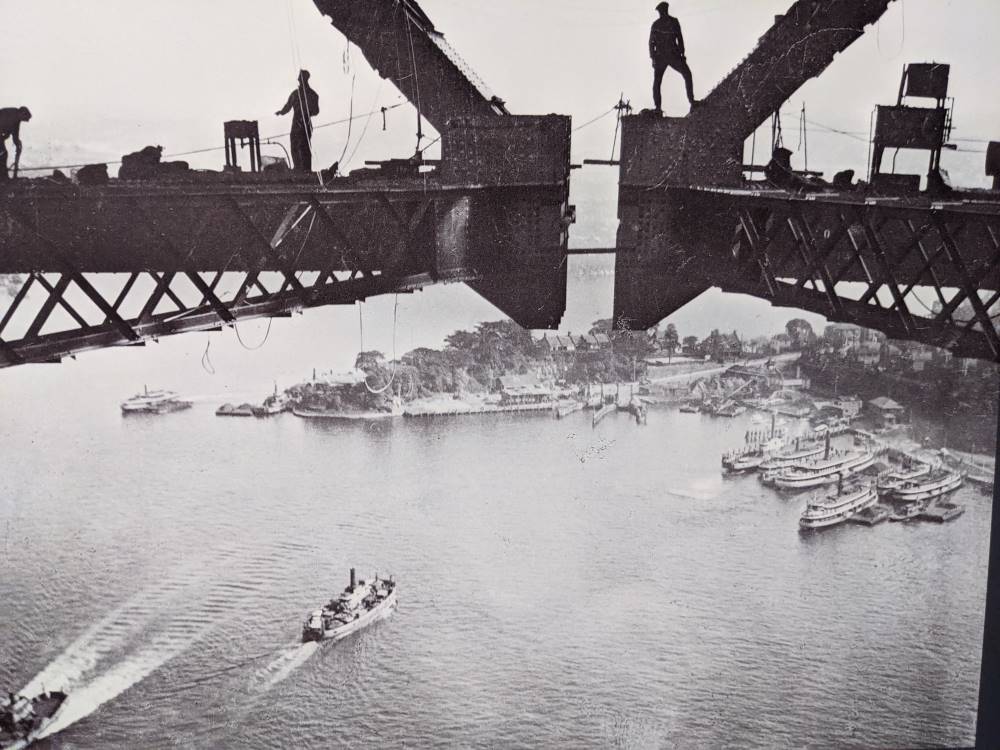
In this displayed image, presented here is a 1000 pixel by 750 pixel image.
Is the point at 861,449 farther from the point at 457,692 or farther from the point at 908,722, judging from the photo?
the point at 457,692

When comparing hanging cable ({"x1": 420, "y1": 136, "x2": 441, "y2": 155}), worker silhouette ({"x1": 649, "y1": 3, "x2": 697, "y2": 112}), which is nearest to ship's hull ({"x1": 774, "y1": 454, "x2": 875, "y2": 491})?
worker silhouette ({"x1": 649, "y1": 3, "x2": 697, "y2": 112})

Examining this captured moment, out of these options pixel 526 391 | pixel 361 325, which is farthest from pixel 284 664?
pixel 526 391

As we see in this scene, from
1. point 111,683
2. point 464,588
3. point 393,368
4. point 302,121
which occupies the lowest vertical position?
point 111,683

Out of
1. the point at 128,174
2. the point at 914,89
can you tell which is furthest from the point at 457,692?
the point at 914,89

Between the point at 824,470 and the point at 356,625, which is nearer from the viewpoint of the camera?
the point at 356,625

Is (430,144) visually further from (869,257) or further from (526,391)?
(869,257)

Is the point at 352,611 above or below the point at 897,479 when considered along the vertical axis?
below

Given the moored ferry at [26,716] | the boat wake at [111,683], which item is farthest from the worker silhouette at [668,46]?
the moored ferry at [26,716]
